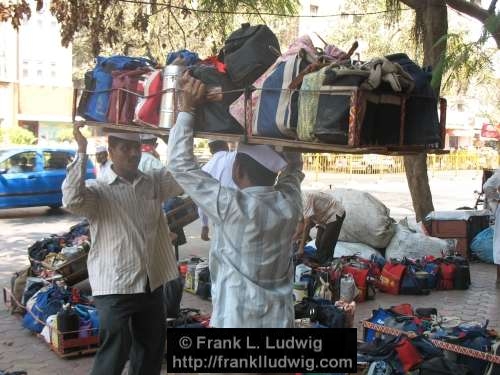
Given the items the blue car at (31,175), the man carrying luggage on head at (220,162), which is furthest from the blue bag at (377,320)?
the blue car at (31,175)

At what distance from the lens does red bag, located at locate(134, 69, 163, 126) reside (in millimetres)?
3342

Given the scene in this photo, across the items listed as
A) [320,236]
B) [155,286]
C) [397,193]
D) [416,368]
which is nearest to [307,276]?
[320,236]

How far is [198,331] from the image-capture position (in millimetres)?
2625

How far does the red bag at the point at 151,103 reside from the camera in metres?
3.34

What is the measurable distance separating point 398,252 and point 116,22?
5310 mm

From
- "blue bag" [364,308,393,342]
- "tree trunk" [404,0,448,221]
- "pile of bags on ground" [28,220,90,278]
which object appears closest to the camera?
"blue bag" [364,308,393,342]

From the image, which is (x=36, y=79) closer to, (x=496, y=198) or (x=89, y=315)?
(x=496, y=198)

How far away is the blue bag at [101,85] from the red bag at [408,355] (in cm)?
247

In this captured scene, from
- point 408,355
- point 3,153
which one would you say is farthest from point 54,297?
point 3,153

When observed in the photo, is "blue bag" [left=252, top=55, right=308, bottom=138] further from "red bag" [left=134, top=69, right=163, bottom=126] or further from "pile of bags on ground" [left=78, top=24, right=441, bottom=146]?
"red bag" [left=134, top=69, right=163, bottom=126]

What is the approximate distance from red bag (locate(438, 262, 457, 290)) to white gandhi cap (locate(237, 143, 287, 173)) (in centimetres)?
542

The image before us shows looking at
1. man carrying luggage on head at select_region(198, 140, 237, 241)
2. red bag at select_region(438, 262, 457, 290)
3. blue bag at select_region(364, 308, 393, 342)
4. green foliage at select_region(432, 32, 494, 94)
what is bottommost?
red bag at select_region(438, 262, 457, 290)

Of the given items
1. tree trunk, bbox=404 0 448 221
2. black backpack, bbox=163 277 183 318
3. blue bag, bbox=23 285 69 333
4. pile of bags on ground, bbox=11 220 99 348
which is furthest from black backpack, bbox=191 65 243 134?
tree trunk, bbox=404 0 448 221

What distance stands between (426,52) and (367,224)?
9.22 feet
